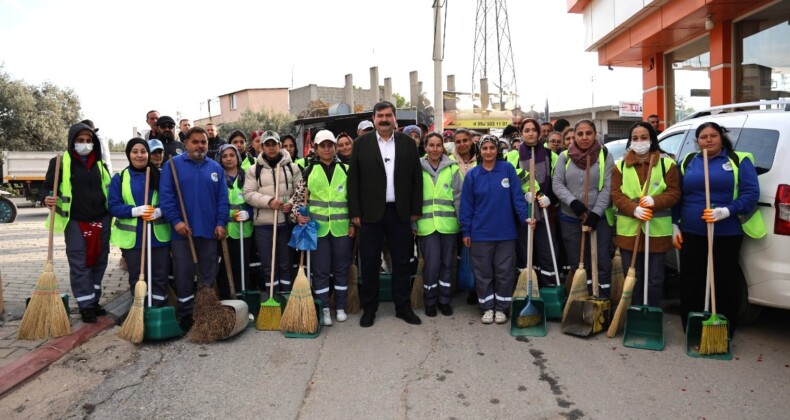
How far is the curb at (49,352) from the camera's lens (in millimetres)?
4180

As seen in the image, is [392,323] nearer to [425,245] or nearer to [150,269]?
[425,245]

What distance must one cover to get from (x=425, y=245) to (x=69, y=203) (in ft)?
10.9

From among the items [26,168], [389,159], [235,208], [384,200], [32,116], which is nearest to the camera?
[384,200]

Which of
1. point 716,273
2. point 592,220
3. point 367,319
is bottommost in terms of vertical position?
point 367,319

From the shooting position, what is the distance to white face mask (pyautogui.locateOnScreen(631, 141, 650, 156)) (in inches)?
197

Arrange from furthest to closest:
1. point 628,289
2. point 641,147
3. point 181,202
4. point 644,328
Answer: point 181,202, point 641,147, point 628,289, point 644,328

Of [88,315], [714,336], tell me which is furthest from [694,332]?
[88,315]

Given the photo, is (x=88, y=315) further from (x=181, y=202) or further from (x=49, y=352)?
(x=181, y=202)

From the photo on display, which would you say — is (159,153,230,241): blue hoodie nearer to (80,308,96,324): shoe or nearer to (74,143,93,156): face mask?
(74,143,93,156): face mask

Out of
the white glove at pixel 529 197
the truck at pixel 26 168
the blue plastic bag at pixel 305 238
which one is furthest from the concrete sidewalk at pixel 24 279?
the truck at pixel 26 168

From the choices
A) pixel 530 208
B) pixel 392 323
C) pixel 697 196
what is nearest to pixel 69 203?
pixel 392 323

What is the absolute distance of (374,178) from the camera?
552 centimetres

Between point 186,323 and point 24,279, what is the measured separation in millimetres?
3338

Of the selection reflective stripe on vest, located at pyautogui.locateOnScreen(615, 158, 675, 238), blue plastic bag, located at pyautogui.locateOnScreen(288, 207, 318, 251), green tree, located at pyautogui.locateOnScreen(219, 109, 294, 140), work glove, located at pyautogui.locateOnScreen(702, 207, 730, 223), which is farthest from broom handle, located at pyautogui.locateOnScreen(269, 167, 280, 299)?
green tree, located at pyautogui.locateOnScreen(219, 109, 294, 140)
